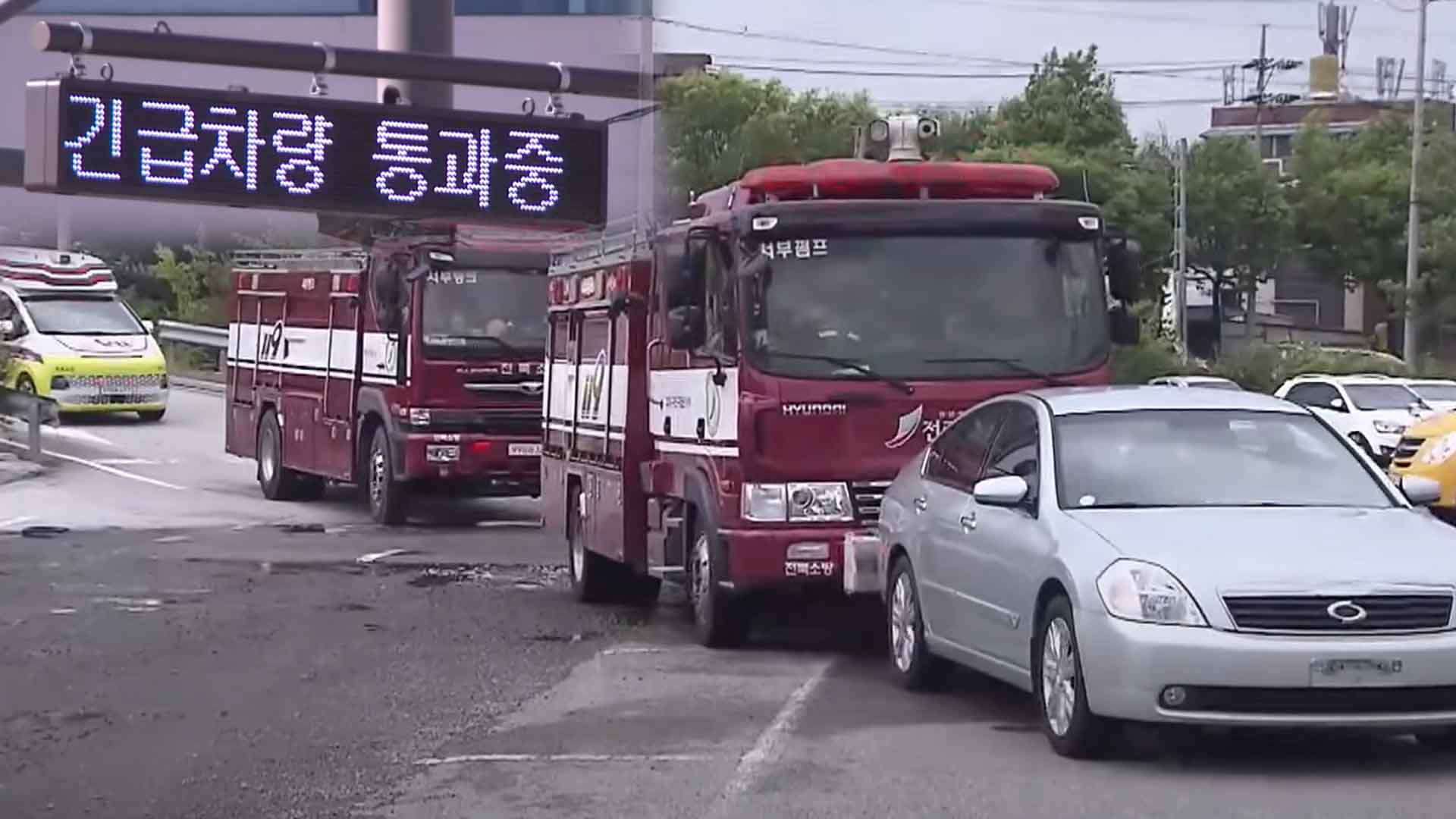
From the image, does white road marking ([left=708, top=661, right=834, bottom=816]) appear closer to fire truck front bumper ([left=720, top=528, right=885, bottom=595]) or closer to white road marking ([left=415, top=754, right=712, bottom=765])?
white road marking ([left=415, top=754, right=712, bottom=765])

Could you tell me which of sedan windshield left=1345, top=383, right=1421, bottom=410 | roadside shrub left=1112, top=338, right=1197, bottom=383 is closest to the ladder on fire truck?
sedan windshield left=1345, top=383, right=1421, bottom=410

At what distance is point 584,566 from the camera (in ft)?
54.3

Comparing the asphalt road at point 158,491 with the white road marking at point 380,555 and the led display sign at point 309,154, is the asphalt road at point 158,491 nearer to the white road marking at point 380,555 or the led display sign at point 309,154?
the white road marking at point 380,555

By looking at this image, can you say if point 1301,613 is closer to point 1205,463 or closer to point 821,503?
point 1205,463

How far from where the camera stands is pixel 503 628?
49.0 ft

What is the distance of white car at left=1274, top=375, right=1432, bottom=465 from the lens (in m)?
33.4

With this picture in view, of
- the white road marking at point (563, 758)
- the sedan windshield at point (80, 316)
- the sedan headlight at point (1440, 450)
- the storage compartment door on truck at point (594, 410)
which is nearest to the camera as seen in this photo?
the white road marking at point (563, 758)

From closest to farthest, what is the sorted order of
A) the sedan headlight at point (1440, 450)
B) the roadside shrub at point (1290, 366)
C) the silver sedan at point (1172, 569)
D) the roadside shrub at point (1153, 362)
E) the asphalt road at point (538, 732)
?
the asphalt road at point (538, 732)
the silver sedan at point (1172, 569)
the sedan headlight at point (1440, 450)
the roadside shrub at point (1153, 362)
the roadside shrub at point (1290, 366)

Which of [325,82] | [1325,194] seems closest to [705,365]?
[325,82]

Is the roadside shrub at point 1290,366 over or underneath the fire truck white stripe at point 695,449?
over

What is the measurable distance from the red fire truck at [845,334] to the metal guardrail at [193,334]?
100 feet

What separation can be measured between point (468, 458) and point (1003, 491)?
41.8 ft

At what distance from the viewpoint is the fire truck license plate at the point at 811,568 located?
1301cm

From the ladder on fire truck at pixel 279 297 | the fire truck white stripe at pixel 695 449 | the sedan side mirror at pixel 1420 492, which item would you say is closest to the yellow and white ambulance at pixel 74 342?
the ladder on fire truck at pixel 279 297
